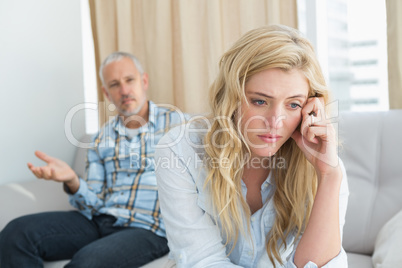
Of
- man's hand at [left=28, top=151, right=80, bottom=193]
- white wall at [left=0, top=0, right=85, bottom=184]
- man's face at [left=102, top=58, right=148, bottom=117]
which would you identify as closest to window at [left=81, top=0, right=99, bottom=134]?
white wall at [left=0, top=0, right=85, bottom=184]

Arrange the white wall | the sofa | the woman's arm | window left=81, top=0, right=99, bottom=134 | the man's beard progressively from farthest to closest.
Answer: window left=81, top=0, right=99, bottom=134
the white wall
the man's beard
the sofa
the woman's arm

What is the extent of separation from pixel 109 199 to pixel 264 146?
108cm

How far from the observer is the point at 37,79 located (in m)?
2.43

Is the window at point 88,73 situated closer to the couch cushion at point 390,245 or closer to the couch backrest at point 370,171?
the couch backrest at point 370,171

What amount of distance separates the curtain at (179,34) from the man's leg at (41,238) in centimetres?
82

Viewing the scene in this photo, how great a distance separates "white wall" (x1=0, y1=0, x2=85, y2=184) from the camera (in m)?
2.28

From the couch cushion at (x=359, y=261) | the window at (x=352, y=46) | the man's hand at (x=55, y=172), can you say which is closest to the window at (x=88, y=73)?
the man's hand at (x=55, y=172)

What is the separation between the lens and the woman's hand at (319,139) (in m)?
1.13

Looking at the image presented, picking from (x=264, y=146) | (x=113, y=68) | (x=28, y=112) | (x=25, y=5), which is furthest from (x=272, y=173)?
(x=25, y=5)

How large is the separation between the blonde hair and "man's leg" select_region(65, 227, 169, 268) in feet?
1.82

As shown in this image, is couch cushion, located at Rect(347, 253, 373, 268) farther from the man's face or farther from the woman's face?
the man's face

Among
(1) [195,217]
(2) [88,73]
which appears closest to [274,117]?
(1) [195,217]

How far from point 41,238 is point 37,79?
1.04 m

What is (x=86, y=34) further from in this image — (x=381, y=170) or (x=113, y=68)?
(x=381, y=170)
